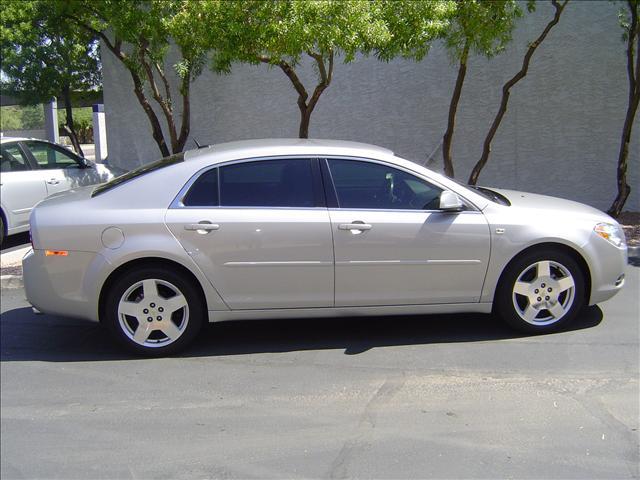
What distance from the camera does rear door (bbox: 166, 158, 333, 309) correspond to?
5.32m

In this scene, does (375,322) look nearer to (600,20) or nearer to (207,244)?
(207,244)

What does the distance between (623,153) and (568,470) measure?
7.68 meters

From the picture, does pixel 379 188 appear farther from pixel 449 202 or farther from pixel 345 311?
pixel 345 311

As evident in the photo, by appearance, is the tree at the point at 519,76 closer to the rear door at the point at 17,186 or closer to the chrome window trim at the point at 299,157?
the chrome window trim at the point at 299,157

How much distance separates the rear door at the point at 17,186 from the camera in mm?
9336

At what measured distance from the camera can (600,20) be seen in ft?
36.8

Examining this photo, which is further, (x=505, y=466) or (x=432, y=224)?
(x=432, y=224)

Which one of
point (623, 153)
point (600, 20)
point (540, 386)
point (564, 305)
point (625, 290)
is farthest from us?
point (600, 20)

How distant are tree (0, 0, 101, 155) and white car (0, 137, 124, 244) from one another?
224cm

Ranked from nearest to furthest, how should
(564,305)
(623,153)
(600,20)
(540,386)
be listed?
(540,386) → (564,305) → (623,153) → (600,20)

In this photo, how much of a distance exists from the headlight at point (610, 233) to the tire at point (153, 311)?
3241 mm

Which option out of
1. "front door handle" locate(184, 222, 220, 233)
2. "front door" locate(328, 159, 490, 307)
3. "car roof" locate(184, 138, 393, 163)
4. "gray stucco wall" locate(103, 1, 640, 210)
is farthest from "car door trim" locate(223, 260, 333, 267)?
"gray stucco wall" locate(103, 1, 640, 210)

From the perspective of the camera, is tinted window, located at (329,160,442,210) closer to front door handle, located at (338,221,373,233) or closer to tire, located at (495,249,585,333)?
front door handle, located at (338,221,373,233)

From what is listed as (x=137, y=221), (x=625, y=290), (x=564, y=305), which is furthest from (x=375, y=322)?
(x=625, y=290)
